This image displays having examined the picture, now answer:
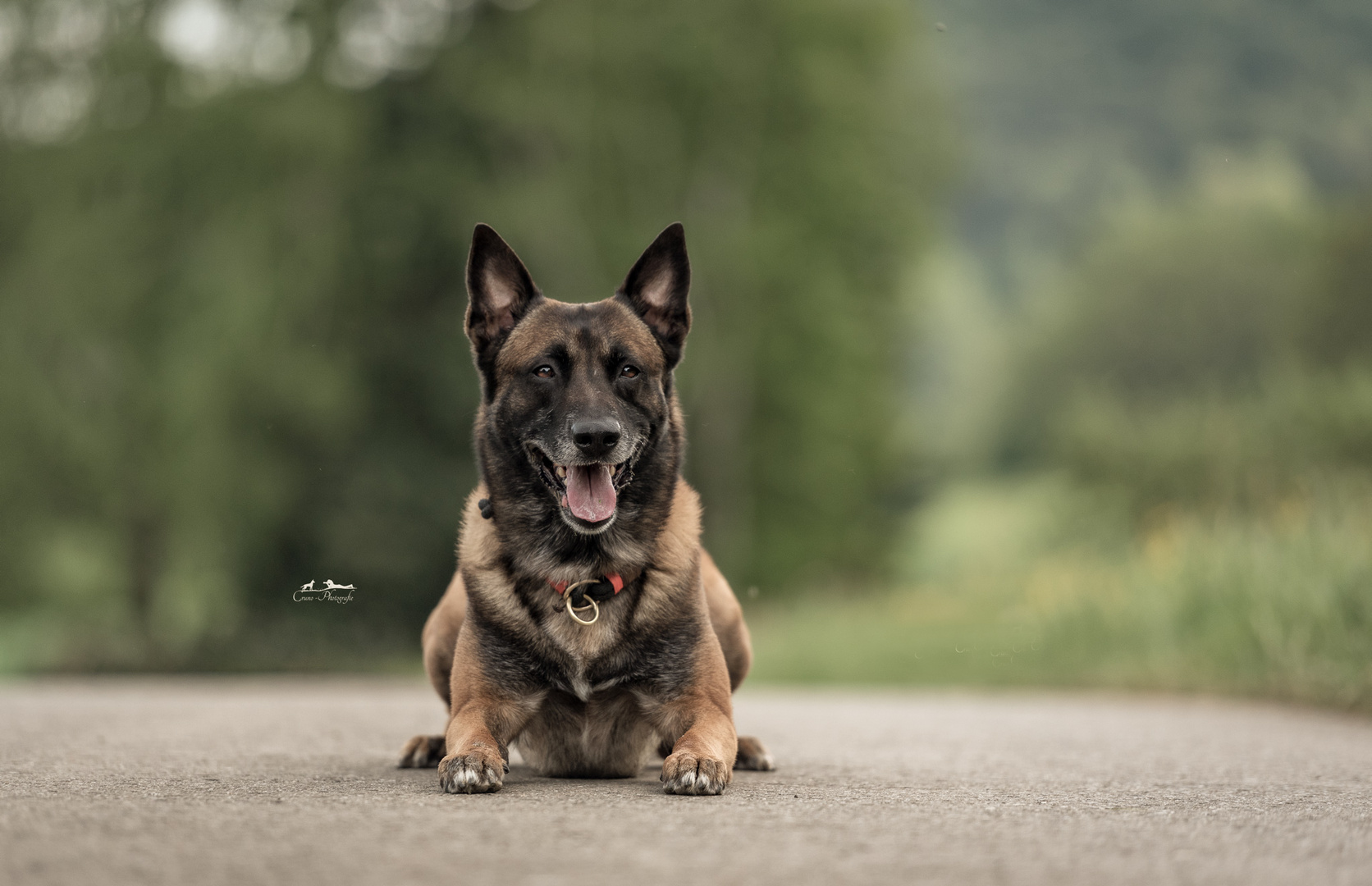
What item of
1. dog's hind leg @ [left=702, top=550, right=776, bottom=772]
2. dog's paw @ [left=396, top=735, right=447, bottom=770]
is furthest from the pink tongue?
dog's paw @ [left=396, top=735, right=447, bottom=770]

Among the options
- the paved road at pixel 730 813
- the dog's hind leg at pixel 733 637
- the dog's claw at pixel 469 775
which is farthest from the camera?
the dog's hind leg at pixel 733 637

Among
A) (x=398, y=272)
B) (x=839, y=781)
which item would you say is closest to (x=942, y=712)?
(x=839, y=781)

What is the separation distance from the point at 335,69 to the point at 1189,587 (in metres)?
18.9

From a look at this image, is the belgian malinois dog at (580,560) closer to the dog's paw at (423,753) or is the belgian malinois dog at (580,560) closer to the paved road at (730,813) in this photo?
the dog's paw at (423,753)

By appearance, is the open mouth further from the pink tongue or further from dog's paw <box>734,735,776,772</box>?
dog's paw <box>734,735,776,772</box>

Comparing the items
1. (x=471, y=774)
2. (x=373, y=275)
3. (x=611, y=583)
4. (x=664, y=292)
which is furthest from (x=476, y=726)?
(x=373, y=275)

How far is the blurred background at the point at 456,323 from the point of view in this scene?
65.9 ft

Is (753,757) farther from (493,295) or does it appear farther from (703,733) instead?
(493,295)

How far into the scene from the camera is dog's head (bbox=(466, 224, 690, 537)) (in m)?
5.10

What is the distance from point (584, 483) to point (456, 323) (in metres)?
20.9

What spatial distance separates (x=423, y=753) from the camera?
553 centimetres

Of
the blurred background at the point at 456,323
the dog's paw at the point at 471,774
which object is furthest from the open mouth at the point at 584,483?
the blurred background at the point at 456,323

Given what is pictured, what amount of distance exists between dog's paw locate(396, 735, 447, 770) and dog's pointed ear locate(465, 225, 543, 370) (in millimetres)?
1546

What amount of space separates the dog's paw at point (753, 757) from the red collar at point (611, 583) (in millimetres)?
1007
